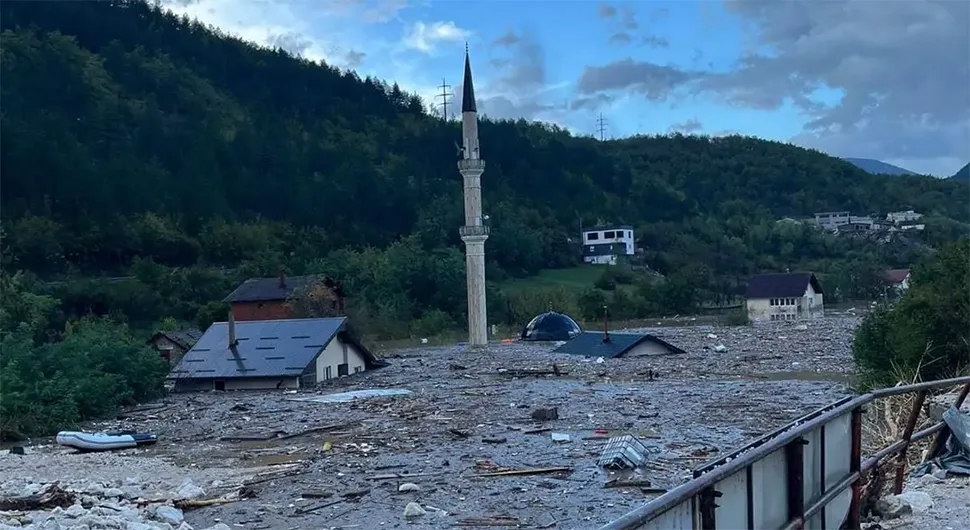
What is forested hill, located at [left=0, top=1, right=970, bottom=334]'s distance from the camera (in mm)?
61000

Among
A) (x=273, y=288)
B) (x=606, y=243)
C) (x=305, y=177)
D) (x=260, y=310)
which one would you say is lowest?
(x=260, y=310)

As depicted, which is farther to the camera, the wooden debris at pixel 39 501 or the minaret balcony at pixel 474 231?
the minaret balcony at pixel 474 231

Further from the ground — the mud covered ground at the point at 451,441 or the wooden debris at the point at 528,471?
the wooden debris at the point at 528,471

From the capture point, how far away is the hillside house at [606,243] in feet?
285

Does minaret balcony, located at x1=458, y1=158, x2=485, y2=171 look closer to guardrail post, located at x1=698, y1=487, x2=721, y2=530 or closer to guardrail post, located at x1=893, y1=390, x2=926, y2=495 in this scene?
guardrail post, located at x1=893, y1=390, x2=926, y2=495

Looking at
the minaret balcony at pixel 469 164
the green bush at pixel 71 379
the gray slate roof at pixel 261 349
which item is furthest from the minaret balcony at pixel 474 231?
the green bush at pixel 71 379

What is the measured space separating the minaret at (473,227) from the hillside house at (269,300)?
7.50m

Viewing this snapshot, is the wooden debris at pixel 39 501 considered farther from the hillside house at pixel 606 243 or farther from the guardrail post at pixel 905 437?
the hillside house at pixel 606 243

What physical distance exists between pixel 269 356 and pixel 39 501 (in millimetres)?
17217

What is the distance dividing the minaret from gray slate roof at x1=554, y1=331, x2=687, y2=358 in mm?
10100

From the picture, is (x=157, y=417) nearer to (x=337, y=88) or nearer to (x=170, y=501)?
(x=170, y=501)

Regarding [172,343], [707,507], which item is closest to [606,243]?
[172,343]

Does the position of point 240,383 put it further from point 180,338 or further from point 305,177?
point 305,177

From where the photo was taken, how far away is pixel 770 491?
442 centimetres
